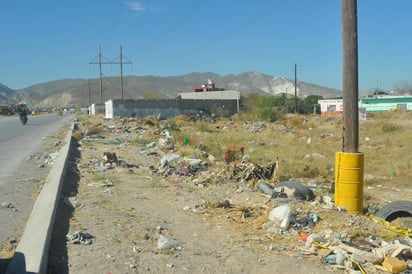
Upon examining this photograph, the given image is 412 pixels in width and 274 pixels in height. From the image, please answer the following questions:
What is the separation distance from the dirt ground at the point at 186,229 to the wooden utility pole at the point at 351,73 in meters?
1.17

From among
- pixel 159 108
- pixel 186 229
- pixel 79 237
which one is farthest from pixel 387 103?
pixel 79 237

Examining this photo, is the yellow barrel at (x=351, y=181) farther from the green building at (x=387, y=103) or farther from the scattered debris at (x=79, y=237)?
the green building at (x=387, y=103)

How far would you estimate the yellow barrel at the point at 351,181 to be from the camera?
7086 millimetres

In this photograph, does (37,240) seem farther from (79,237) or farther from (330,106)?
(330,106)

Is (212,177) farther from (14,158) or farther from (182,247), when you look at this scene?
(14,158)

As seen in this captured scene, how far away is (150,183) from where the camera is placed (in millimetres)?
10094

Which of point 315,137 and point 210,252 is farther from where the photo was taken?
point 315,137

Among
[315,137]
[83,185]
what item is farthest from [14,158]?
[315,137]

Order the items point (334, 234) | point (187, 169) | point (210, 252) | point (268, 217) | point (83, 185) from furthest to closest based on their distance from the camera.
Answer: point (187, 169) < point (83, 185) < point (268, 217) < point (334, 234) < point (210, 252)

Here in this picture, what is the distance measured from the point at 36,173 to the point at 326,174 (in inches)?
320

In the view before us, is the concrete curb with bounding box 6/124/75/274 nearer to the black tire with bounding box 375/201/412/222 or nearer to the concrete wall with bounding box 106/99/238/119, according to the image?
the black tire with bounding box 375/201/412/222

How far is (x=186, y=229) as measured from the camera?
250 inches

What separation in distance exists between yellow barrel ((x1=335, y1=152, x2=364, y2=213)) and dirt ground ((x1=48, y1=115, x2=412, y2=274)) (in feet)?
1.00

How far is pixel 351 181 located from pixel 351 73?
5.68ft
